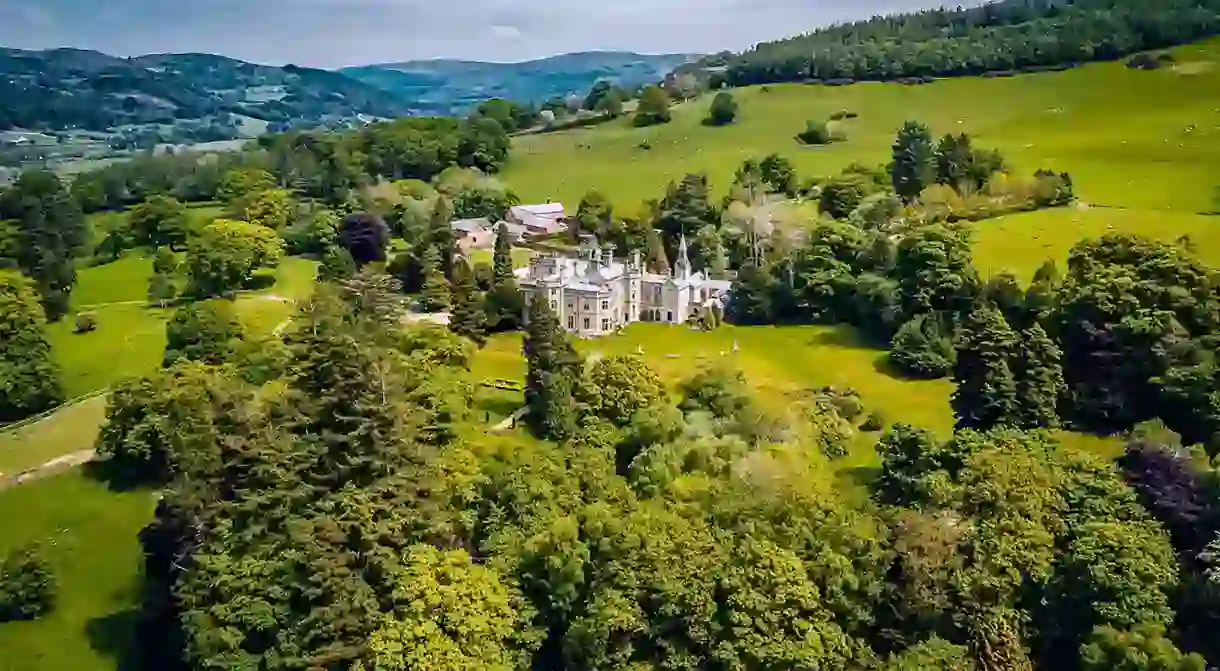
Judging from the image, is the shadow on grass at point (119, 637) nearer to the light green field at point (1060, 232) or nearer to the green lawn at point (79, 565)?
the green lawn at point (79, 565)

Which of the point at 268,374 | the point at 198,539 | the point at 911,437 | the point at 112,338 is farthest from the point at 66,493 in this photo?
the point at 911,437

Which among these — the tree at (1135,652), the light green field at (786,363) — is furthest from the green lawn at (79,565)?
the tree at (1135,652)

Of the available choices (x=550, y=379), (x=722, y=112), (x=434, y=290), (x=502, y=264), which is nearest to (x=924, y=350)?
(x=550, y=379)

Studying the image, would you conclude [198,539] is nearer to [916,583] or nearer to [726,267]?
[916,583]

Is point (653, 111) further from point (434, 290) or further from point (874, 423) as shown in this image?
point (874, 423)

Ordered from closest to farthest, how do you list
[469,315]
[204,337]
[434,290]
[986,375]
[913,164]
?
[986,375] → [204,337] → [469,315] → [434,290] → [913,164]

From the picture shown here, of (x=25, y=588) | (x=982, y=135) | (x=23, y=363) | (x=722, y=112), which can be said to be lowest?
(x=25, y=588)

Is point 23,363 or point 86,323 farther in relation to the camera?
point 86,323
